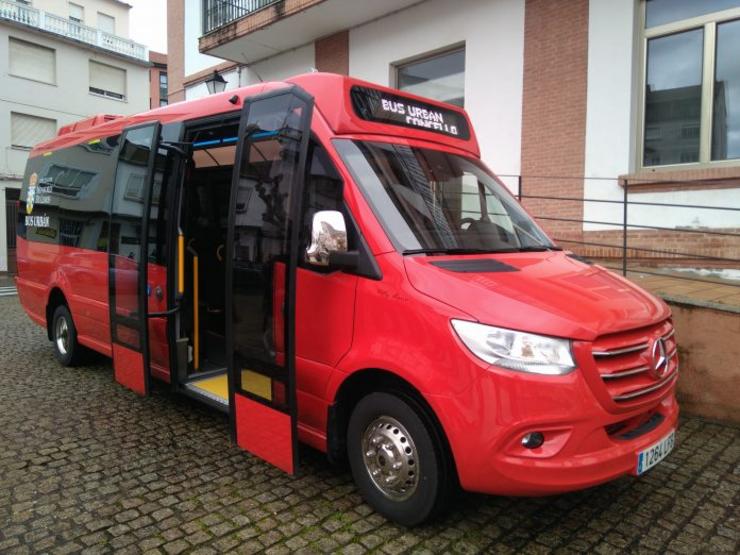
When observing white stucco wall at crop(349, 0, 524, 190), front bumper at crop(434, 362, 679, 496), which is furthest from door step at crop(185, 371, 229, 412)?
white stucco wall at crop(349, 0, 524, 190)

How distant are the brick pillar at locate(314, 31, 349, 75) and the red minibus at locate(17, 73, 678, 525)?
25.5 feet

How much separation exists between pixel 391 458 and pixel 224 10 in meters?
13.2

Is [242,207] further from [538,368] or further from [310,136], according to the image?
[538,368]

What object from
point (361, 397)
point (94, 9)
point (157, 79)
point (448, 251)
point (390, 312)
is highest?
point (157, 79)

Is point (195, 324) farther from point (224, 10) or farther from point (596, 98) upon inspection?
point (224, 10)

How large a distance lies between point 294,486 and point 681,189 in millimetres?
6502

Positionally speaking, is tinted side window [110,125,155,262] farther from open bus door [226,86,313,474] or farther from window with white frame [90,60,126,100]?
window with white frame [90,60,126,100]

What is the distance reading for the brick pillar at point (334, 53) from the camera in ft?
38.7

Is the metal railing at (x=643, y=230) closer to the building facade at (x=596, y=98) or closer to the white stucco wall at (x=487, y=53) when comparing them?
the building facade at (x=596, y=98)

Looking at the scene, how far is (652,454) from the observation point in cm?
294

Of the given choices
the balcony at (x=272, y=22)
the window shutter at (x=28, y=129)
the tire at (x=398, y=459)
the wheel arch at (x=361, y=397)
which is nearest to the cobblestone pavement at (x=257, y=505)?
the tire at (x=398, y=459)

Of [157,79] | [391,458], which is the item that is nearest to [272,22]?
[391,458]

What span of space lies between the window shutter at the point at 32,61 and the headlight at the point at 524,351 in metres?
26.3

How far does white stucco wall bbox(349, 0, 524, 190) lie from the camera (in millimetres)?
9086
